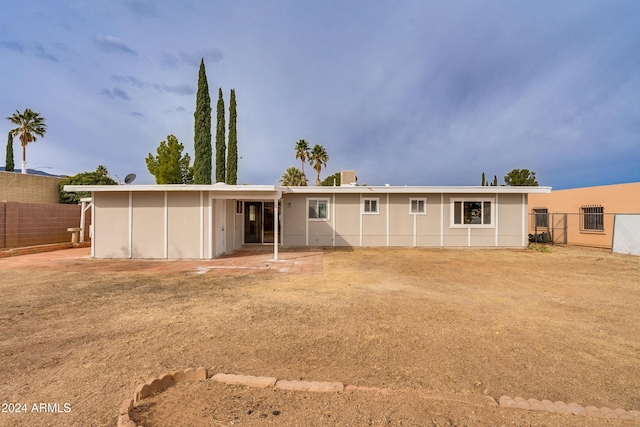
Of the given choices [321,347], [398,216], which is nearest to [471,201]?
[398,216]

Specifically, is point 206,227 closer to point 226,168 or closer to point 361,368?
point 361,368

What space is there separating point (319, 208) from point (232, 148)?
14431mm

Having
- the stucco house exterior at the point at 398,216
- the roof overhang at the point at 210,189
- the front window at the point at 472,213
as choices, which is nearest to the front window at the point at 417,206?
the stucco house exterior at the point at 398,216

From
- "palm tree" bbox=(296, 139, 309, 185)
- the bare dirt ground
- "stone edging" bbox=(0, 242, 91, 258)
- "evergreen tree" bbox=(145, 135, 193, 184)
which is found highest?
"palm tree" bbox=(296, 139, 309, 185)

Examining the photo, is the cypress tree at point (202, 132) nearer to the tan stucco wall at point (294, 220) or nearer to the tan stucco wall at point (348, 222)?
the tan stucco wall at point (294, 220)

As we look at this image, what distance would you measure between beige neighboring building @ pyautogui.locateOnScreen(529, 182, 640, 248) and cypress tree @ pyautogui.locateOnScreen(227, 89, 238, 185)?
21956 millimetres

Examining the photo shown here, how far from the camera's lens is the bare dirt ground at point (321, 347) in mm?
2326

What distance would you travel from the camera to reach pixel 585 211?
52.3ft

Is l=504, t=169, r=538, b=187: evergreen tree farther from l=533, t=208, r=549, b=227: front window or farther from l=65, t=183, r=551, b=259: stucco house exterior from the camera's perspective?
l=65, t=183, r=551, b=259: stucco house exterior

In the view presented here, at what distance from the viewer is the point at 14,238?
40.4 ft

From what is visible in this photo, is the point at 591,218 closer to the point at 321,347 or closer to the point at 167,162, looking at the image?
the point at 321,347

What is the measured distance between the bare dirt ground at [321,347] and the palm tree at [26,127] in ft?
110

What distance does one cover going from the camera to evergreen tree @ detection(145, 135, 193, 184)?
1017 inches

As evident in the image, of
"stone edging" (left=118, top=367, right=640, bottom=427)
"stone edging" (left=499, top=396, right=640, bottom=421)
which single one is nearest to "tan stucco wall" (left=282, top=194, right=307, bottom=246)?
"stone edging" (left=118, top=367, right=640, bottom=427)
